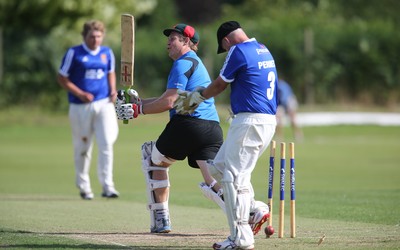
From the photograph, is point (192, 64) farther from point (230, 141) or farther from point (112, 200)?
point (112, 200)

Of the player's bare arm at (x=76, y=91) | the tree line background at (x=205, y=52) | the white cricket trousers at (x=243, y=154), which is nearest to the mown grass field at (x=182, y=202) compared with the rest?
the white cricket trousers at (x=243, y=154)

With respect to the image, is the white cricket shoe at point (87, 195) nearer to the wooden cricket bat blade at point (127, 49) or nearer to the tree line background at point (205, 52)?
the wooden cricket bat blade at point (127, 49)

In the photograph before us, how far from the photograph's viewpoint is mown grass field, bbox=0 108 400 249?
28.1 ft

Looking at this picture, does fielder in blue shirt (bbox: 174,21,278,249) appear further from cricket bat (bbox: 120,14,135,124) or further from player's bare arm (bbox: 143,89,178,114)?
cricket bat (bbox: 120,14,135,124)

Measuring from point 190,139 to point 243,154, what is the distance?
48.6 inches

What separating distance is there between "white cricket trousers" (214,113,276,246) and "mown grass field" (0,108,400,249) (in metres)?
0.52

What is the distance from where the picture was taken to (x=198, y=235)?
889 cm

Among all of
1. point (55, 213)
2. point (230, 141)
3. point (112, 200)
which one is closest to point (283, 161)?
point (230, 141)

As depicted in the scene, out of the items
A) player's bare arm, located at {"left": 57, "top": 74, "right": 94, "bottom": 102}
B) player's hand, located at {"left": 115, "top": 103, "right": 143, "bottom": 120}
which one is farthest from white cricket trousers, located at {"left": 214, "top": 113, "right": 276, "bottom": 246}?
player's bare arm, located at {"left": 57, "top": 74, "right": 94, "bottom": 102}

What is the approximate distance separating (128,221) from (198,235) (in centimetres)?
150

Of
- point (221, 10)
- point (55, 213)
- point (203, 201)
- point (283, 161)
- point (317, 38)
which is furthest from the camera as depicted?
point (221, 10)

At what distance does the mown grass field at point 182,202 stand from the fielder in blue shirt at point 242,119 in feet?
1.76

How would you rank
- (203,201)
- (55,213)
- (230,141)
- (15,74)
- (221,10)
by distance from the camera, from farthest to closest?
1. (221,10)
2. (15,74)
3. (203,201)
4. (55,213)
5. (230,141)

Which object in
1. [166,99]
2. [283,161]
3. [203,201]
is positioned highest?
[166,99]
